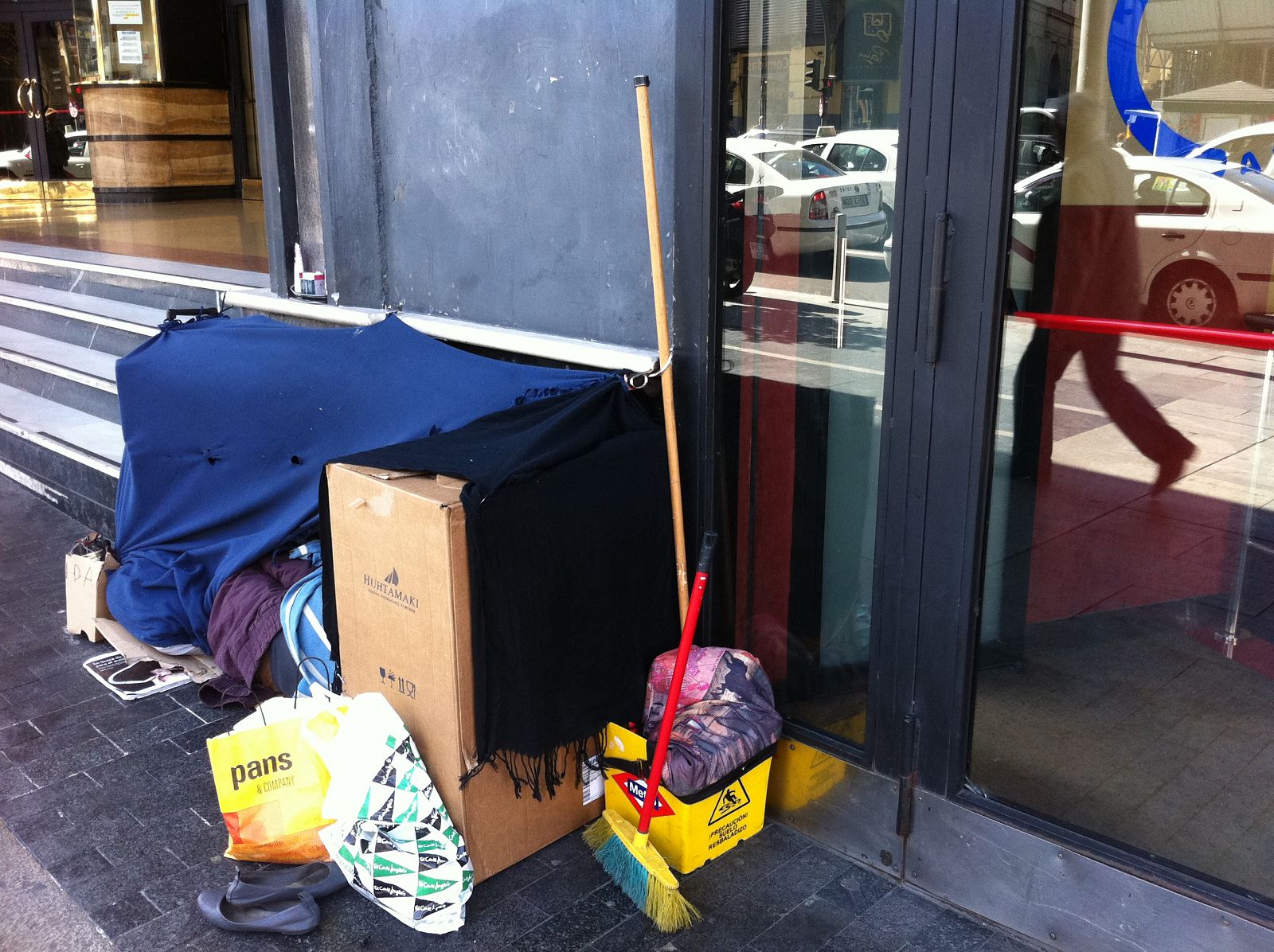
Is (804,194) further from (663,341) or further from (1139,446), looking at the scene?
(1139,446)

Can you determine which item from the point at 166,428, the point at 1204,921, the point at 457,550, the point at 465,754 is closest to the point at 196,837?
the point at 465,754

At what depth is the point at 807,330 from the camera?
9.80ft

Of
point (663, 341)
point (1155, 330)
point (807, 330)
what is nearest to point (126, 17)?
point (663, 341)

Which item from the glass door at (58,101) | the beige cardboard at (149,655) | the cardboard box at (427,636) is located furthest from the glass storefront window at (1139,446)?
the glass door at (58,101)

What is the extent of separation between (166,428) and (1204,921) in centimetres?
363

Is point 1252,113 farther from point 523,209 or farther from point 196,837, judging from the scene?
point 196,837

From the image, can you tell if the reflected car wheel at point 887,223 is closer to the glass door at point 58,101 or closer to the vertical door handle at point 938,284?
the vertical door handle at point 938,284

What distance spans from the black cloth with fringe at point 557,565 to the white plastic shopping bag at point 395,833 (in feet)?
0.60

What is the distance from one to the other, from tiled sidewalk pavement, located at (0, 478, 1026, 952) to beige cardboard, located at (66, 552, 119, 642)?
0.52m

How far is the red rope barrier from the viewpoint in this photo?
225 centimetres

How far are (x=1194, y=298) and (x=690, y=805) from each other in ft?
5.34

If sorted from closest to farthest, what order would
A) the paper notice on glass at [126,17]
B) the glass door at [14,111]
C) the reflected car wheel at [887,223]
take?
the reflected car wheel at [887,223] < the paper notice on glass at [126,17] < the glass door at [14,111]

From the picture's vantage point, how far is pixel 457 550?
8.80ft

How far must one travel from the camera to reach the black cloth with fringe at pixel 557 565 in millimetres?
2756
